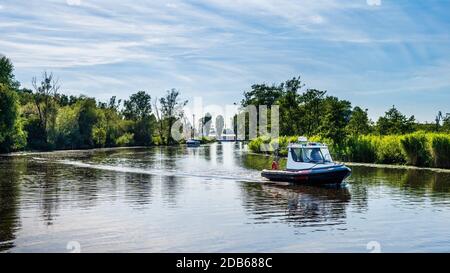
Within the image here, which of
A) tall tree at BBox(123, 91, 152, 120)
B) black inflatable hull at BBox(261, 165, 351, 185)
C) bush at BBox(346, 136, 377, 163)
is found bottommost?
black inflatable hull at BBox(261, 165, 351, 185)

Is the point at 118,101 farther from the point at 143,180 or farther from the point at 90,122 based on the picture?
the point at 143,180

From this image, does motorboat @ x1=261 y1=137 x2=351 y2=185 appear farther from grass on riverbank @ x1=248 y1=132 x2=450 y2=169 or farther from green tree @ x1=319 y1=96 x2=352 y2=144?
green tree @ x1=319 y1=96 x2=352 y2=144

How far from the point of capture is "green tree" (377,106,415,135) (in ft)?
200

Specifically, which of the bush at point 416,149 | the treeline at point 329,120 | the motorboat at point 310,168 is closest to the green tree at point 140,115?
the treeline at point 329,120

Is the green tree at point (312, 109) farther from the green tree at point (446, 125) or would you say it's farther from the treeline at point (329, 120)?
the green tree at point (446, 125)

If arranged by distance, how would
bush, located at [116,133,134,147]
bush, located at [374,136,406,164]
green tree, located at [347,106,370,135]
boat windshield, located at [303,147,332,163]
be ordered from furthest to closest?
bush, located at [116,133,134,147]
green tree, located at [347,106,370,135]
bush, located at [374,136,406,164]
boat windshield, located at [303,147,332,163]

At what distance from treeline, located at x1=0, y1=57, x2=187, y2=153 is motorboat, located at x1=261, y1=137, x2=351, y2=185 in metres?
55.4

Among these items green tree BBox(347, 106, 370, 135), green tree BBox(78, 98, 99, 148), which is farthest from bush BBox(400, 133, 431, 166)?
green tree BBox(78, 98, 99, 148)

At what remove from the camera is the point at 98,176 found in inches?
1594

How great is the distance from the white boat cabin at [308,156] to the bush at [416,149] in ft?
53.5

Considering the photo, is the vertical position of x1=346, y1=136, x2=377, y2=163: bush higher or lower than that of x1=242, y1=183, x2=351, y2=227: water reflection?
higher

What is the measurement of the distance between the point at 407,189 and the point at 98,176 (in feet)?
72.5

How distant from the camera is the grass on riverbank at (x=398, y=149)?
44750 millimetres

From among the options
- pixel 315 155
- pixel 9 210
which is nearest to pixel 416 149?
pixel 315 155
